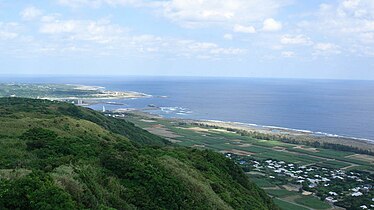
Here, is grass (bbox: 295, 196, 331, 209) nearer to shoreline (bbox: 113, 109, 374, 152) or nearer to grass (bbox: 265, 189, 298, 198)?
grass (bbox: 265, 189, 298, 198)

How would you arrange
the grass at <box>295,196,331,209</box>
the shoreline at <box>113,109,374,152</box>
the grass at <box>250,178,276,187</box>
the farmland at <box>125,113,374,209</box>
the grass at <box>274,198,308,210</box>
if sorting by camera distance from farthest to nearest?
the shoreline at <box>113,109,374,152</box> → the grass at <box>250,178,276,187</box> → the farmland at <box>125,113,374,209</box> → the grass at <box>295,196,331,209</box> → the grass at <box>274,198,308,210</box>

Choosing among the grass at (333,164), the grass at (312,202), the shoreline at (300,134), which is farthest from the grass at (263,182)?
the shoreline at (300,134)

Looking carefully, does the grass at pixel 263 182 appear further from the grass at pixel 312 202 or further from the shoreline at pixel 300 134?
the shoreline at pixel 300 134

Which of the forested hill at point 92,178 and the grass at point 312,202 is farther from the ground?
the forested hill at point 92,178

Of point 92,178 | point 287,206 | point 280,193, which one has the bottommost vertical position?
point 280,193

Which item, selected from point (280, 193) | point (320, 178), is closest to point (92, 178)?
point (280, 193)

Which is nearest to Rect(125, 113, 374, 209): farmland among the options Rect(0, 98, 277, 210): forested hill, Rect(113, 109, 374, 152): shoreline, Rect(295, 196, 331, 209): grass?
Rect(295, 196, 331, 209): grass

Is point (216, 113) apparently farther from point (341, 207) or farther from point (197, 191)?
point (197, 191)

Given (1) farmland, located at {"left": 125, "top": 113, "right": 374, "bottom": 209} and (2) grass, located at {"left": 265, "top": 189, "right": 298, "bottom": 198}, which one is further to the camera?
(2) grass, located at {"left": 265, "top": 189, "right": 298, "bottom": 198}

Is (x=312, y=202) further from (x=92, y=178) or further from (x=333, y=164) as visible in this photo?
(x=92, y=178)

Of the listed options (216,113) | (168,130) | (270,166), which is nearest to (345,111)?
(216,113)
